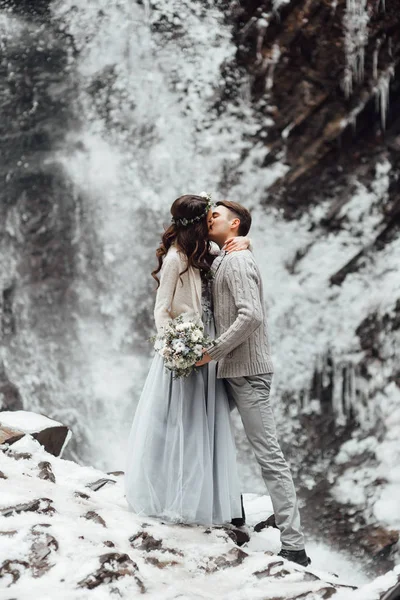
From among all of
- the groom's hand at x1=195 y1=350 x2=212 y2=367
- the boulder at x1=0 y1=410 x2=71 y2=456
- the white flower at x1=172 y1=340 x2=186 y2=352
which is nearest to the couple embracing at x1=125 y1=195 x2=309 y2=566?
the groom's hand at x1=195 y1=350 x2=212 y2=367

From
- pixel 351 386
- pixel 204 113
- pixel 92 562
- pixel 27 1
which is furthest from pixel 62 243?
pixel 92 562

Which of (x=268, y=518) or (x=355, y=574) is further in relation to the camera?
(x=355, y=574)

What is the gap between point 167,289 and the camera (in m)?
3.01

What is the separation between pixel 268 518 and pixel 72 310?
5949mm

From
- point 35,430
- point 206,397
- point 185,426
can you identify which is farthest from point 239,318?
point 35,430

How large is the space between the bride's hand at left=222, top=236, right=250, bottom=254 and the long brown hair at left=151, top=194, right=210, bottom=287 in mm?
108

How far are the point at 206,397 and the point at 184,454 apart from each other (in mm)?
289

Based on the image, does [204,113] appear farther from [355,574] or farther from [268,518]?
[268,518]

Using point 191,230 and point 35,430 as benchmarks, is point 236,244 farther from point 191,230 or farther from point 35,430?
point 35,430

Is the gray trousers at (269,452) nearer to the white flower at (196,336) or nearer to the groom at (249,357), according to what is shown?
the groom at (249,357)

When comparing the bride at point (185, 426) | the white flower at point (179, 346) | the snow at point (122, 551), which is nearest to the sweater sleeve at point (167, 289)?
the bride at point (185, 426)

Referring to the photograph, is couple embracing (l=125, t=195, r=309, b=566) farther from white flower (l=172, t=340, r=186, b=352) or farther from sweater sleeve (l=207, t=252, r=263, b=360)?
white flower (l=172, t=340, r=186, b=352)

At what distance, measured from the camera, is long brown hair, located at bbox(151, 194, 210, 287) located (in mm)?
3033

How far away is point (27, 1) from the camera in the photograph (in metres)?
8.96
